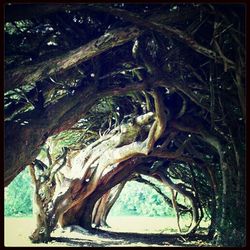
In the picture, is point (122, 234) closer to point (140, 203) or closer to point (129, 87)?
point (140, 203)

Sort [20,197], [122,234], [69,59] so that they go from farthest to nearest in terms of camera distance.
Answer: [122,234] < [20,197] < [69,59]

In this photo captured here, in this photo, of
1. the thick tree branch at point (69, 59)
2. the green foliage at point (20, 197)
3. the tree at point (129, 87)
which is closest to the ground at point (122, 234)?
the green foliage at point (20, 197)

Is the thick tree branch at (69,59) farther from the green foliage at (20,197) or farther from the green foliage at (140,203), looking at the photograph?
the green foliage at (140,203)

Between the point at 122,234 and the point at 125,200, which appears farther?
the point at 125,200

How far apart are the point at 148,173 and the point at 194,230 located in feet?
4.24

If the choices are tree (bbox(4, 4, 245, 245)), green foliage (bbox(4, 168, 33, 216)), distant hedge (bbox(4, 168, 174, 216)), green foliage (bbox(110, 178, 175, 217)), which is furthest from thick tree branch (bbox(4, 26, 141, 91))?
green foliage (bbox(110, 178, 175, 217))

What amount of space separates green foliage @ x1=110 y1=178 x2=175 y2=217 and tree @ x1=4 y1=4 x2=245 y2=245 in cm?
83

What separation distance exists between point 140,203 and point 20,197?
76.4 inches

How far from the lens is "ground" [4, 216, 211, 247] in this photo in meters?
5.04

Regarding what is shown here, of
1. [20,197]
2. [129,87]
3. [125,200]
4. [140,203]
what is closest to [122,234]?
[140,203]

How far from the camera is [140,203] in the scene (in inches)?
248

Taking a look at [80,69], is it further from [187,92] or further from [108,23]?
[187,92]

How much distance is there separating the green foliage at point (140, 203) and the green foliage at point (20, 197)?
166cm

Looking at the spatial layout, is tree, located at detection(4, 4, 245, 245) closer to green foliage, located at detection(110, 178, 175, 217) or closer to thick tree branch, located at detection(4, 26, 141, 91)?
thick tree branch, located at detection(4, 26, 141, 91)
